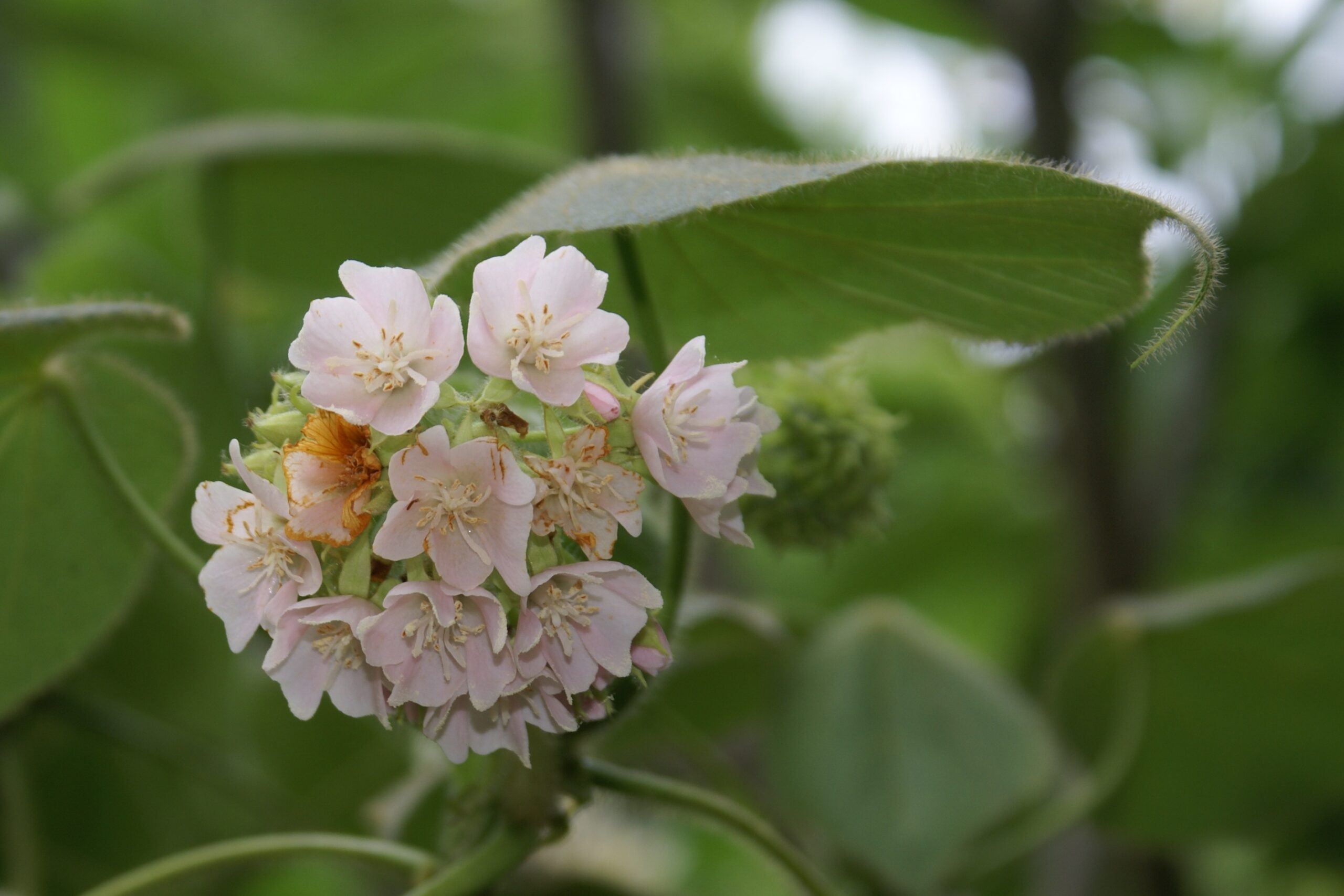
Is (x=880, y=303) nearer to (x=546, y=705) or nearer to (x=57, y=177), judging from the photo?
(x=546, y=705)

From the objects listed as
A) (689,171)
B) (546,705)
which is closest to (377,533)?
(546,705)

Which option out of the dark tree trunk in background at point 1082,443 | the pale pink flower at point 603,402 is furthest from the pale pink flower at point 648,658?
the dark tree trunk in background at point 1082,443

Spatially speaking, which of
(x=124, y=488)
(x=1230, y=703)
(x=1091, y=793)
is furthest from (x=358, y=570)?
(x=1230, y=703)

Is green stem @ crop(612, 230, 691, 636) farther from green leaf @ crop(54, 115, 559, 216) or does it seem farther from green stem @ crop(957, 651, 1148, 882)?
green stem @ crop(957, 651, 1148, 882)

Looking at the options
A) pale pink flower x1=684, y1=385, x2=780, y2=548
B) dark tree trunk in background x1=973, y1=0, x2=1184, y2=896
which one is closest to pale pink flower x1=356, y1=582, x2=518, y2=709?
pale pink flower x1=684, y1=385, x2=780, y2=548

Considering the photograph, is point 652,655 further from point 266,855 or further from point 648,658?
point 266,855
